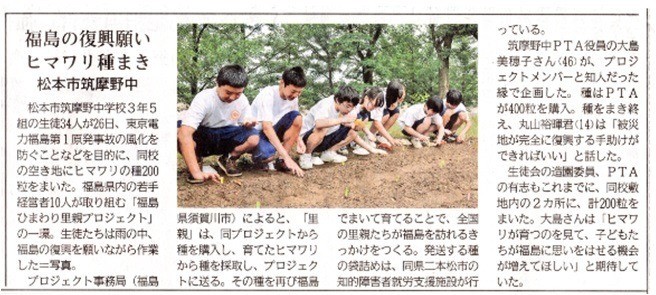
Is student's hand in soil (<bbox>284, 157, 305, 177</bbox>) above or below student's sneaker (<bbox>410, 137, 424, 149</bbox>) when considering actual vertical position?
below

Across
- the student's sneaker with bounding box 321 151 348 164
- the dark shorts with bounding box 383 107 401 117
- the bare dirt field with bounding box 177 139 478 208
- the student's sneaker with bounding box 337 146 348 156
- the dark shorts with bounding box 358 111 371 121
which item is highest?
the dark shorts with bounding box 383 107 401 117

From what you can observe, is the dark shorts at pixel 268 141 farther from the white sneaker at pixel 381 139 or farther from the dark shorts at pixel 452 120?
the dark shorts at pixel 452 120

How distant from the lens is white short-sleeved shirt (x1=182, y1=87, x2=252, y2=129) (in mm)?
2248

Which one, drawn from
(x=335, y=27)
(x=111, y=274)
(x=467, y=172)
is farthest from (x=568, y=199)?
(x=111, y=274)

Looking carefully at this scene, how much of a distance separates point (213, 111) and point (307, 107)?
15.5 inches

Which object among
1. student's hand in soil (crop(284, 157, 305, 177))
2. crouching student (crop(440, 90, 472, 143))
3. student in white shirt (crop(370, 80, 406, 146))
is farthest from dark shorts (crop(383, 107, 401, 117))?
student's hand in soil (crop(284, 157, 305, 177))

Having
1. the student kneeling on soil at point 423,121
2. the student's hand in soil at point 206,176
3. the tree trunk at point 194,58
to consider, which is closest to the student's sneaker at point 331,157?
the student kneeling on soil at point 423,121

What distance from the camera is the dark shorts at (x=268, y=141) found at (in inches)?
91.0

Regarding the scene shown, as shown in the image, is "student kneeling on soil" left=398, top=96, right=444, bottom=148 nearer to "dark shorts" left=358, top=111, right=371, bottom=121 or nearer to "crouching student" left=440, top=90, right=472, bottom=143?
"crouching student" left=440, top=90, right=472, bottom=143

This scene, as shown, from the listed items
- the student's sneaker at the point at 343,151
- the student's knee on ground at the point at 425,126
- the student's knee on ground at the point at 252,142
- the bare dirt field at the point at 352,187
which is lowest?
the bare dirt field at the point at 352,187

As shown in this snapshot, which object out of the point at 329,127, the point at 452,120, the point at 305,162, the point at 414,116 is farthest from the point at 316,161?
the point at 452,120

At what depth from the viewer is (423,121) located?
2506mm

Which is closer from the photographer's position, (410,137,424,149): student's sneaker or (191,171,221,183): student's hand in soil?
(191,171,221,183): student's hand in soil

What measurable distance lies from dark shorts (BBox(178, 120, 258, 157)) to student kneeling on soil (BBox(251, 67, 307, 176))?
72 mm
